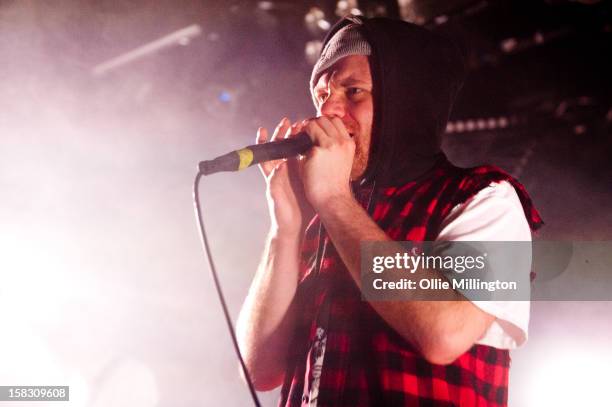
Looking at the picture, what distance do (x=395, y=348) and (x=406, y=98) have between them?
0.76 m

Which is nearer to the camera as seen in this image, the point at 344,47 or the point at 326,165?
the point at 326,165

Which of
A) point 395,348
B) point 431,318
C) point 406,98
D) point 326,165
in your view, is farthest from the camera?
point 406,98

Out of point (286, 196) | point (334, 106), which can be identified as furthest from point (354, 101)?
point (286, 196)

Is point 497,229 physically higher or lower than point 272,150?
lower

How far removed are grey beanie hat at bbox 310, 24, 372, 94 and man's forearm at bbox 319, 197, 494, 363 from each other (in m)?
0.75

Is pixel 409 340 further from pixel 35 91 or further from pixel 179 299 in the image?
pixel 35 91

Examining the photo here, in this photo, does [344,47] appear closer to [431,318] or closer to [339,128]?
[339,128]

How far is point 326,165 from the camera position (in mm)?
1336

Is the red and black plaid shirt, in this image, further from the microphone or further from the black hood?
the microphone

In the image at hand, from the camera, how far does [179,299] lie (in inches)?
120

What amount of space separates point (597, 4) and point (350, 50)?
114 centimetres

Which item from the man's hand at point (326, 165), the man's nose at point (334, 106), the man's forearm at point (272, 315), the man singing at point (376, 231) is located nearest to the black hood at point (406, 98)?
the man singing at point (376, 231)

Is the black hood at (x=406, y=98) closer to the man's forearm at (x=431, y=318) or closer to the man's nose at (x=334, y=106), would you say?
the man's nose at (x=334, y=106)

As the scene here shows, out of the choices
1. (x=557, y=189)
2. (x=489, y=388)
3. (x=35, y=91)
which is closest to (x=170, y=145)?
(x=35, y=91)
